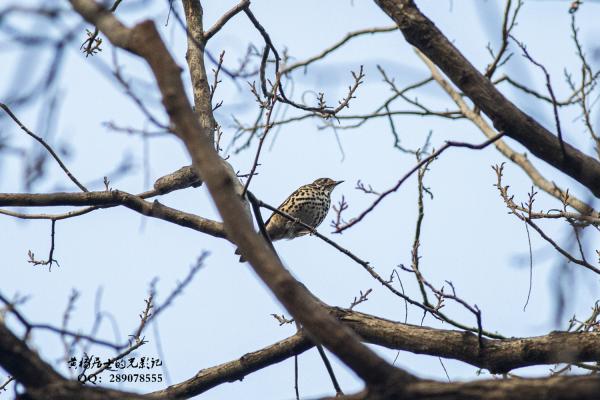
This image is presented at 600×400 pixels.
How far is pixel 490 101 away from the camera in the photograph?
3805 millimetres

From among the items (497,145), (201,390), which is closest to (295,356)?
(201,390)

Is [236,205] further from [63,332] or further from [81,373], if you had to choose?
[81,373]

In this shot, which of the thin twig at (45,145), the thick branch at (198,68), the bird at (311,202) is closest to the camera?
the thin twig at (45,145)

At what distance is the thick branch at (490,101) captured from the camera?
148 inches

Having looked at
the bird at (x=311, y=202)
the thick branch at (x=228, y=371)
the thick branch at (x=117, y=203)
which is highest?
the bird at (x=311, y=202)

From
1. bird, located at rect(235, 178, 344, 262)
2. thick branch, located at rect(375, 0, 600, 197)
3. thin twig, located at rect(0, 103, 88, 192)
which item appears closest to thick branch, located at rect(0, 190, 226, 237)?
thin twig, located at rect(0, 103, 88, 192)

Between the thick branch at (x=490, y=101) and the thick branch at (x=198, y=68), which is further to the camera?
the thick branch at (x=198, y=68)

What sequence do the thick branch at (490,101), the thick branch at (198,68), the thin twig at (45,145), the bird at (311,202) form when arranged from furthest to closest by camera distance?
1. the bird at (311,202)
2. the thick branch at (198,68)
3. the thin twig at (45,145)
4. the thick branch at (490,101)

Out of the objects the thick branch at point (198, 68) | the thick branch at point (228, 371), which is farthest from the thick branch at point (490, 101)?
the thick branch at point (198, 68)

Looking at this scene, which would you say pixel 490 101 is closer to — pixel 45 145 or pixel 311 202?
pixel 45 145

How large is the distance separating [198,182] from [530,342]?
257cm

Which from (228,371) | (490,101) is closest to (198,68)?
(228,371)

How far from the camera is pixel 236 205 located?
2.59 m

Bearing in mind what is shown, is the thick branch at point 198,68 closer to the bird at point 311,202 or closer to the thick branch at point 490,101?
the thick branch at point 490,101
